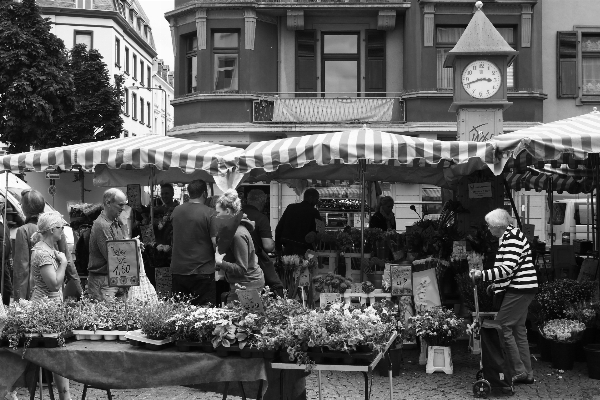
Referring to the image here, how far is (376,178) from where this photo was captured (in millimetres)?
12898

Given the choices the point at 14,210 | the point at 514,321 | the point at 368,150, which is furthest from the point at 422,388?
the point at 14,210

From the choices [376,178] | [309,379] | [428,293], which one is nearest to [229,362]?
[309,379]

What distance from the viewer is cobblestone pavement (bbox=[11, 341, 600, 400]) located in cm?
767

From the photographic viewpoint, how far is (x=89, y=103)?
30.1 meters

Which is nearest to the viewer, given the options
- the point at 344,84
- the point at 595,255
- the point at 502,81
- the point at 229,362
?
the point at 229,362

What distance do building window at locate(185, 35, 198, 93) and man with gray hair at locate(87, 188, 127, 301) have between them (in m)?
16.1

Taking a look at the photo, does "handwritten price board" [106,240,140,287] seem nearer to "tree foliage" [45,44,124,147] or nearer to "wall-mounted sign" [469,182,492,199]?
"wall-mounted sign" [469,182,492,199]

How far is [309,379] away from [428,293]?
1.68m

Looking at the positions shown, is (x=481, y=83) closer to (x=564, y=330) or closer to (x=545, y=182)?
(x=545, y=182)

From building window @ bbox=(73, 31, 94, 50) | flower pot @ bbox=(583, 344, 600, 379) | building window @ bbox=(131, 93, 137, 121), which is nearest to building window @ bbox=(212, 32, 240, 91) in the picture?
flower pot @ bbox=(583, 344, 600, 379)

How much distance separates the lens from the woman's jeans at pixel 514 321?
24.9ft

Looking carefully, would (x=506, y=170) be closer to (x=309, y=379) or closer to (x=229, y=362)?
(x=309, y=379)

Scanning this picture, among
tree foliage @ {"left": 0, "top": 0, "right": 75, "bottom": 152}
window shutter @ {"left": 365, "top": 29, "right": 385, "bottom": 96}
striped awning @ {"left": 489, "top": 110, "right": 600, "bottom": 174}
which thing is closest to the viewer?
striped awning @ {"left": 489, "top": 110, "right": 600, "bottom": 174}

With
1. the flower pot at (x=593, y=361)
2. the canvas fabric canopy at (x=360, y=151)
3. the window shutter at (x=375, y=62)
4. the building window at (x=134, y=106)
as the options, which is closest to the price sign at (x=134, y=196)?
the canvas fabric canopy at (x=360, y=151)
